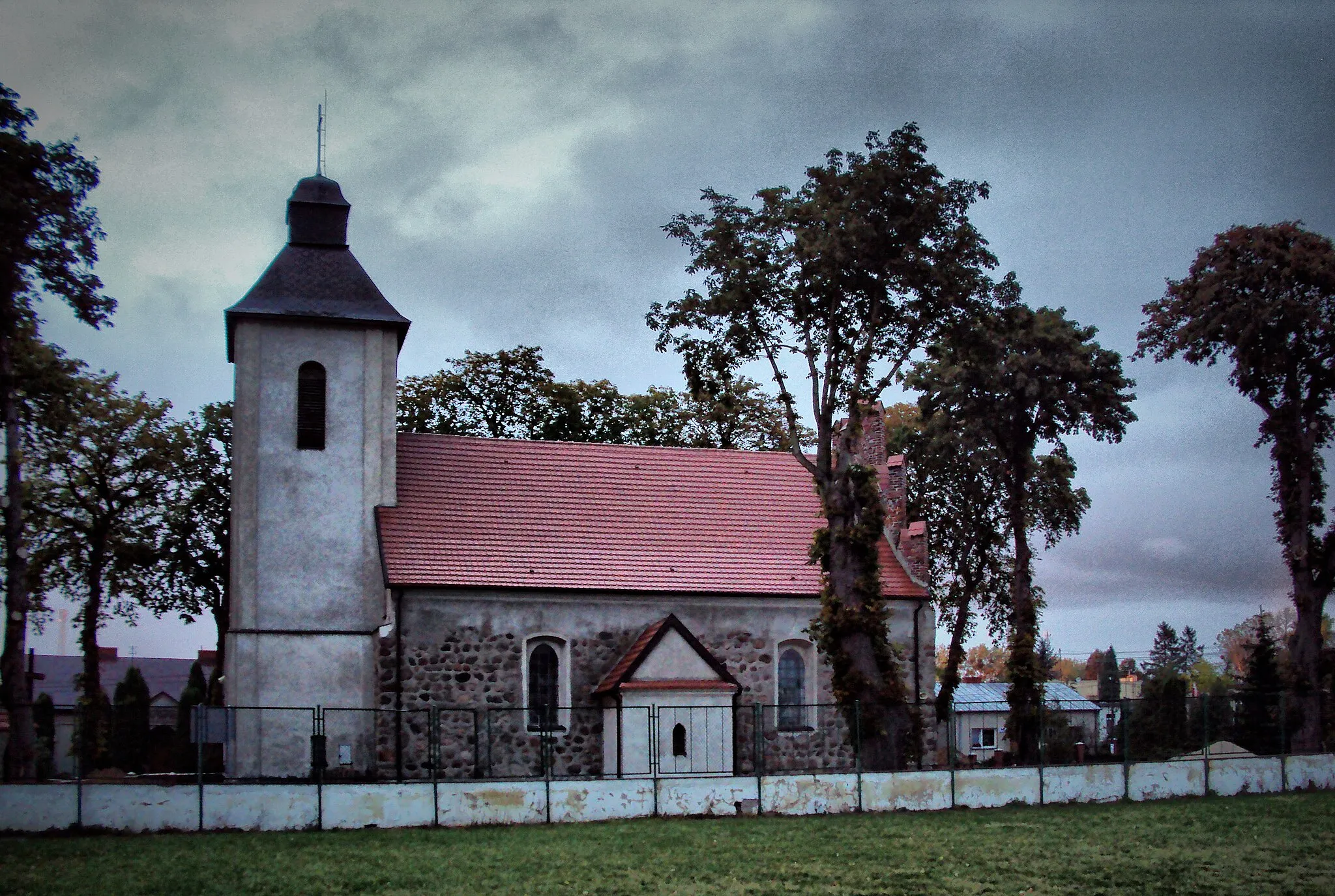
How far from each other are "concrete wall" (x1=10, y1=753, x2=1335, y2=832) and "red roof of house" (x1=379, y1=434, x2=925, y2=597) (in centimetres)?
784

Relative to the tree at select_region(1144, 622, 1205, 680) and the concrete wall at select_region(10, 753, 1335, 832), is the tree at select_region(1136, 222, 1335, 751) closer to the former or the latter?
the concrete wall at select_region(10, 753, 1335, 832)

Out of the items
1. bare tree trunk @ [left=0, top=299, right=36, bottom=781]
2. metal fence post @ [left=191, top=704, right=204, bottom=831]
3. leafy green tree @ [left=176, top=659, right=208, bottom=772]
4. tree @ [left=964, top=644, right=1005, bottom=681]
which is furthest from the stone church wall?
tree @ [left=964, top=644, right=1005, bottom=681]

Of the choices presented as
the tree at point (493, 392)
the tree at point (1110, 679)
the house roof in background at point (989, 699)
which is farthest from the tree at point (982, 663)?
the tree at point (493, 392)

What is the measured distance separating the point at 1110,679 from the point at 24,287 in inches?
3433

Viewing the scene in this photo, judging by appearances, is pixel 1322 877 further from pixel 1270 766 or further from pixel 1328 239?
pixel 1328 239

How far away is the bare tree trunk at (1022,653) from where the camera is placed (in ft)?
105

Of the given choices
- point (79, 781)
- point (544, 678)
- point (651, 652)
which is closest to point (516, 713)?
point (544, 678)

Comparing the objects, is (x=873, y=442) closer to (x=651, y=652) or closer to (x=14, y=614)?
(x=651, y=652)

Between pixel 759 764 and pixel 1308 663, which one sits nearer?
pixel 759 764

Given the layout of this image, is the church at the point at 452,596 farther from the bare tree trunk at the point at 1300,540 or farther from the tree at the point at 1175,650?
the tree at the point at 1175,650

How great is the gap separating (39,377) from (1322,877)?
25.8 m

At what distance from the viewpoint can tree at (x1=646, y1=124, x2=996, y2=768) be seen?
26.9 metres

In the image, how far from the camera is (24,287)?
24500 mm

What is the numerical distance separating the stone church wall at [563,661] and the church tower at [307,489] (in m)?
1.15
